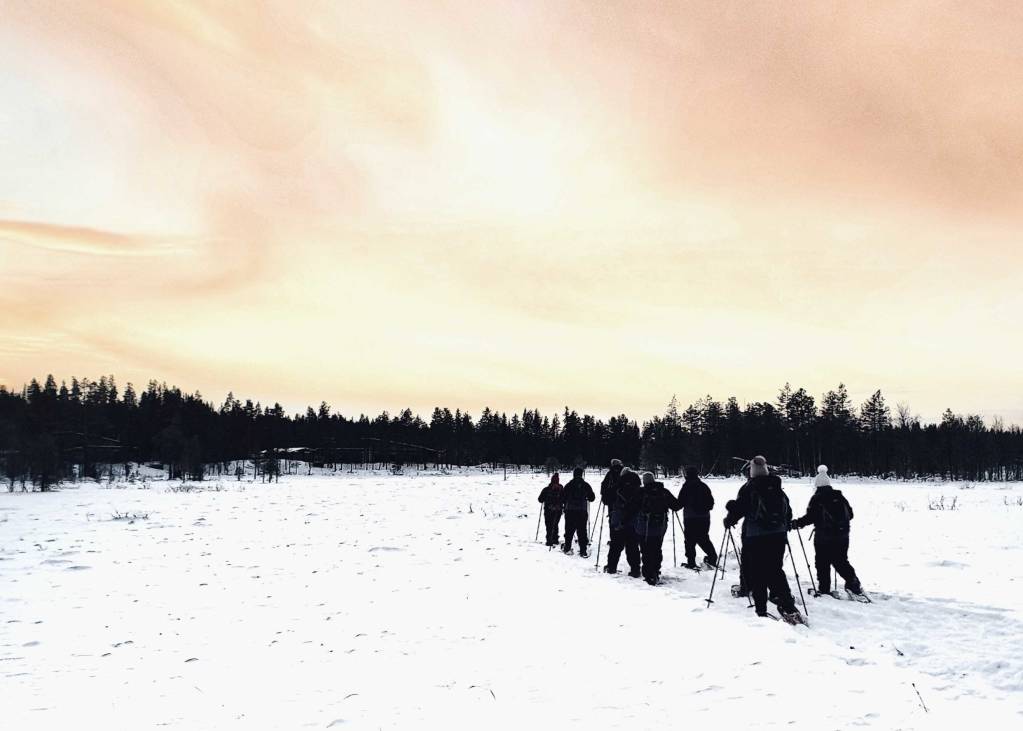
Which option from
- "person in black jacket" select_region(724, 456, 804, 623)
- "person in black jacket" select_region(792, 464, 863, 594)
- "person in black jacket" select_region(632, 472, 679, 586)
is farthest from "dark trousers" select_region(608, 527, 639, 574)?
"person in black jacket" select_region(792, 464, 863, 594)

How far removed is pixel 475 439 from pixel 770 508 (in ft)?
424

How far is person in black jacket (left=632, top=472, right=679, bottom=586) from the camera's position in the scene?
1382cm

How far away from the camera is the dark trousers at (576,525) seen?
58.5ft

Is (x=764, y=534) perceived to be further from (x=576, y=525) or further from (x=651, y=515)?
(x=576, y=525)

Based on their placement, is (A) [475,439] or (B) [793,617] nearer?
(B) [793,617]

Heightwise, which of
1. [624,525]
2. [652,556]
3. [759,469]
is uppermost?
[759,469]

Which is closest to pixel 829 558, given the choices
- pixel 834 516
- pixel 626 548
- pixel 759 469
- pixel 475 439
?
pixel 834 516

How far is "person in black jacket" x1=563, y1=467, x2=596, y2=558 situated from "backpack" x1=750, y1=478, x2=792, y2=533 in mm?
7206

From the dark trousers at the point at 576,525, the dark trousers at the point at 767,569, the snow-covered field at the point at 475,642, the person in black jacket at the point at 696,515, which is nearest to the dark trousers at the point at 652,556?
the snow-covered field at the point at 475,642

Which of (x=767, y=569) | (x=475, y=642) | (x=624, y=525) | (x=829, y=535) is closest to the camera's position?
(x=475, y=642)

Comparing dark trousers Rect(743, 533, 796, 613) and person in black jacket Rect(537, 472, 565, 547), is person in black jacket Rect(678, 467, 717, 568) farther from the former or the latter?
person in black jacket Rect(537, 472, 565, 547)

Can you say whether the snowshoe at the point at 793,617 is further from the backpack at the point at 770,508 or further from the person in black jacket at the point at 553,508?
the person in black jacket at the point at 553,508

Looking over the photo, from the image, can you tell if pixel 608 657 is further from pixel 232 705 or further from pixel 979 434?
pixel 979 434

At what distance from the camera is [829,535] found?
11867 millimetres
